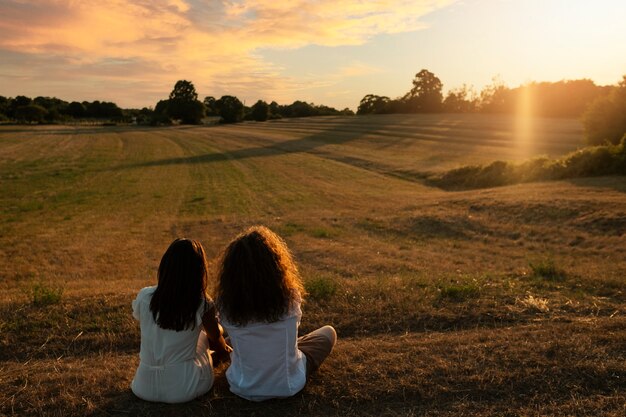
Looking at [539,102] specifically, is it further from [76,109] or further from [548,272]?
[76,109]

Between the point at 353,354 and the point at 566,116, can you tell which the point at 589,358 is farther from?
the point at 566,116

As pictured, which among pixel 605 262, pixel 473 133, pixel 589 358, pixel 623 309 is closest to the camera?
pixel 589 358

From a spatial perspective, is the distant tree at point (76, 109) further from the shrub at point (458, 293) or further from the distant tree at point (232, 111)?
the shrub at point (458, 293)

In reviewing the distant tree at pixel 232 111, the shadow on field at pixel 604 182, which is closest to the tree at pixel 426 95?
the distant tree at pixel 232 111

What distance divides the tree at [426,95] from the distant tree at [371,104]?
299 inches

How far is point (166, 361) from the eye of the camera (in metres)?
3.95

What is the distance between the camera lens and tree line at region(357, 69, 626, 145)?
31.5 metres

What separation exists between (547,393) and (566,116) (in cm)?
7863

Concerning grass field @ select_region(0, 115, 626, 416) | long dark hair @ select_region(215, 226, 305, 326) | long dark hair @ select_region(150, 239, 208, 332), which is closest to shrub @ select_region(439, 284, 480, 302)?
grass field @ select_region(0, 115, 626, 416)

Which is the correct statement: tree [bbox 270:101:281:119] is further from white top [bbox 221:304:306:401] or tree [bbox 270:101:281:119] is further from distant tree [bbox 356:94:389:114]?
white top [bbox 221:304:306:401]

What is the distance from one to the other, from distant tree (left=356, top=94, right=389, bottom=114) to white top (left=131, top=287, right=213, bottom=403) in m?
105

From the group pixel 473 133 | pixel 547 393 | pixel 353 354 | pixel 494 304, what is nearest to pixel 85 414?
pixel 353 354

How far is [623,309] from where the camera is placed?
6309 millimetres

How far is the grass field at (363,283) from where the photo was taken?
4.13 m
